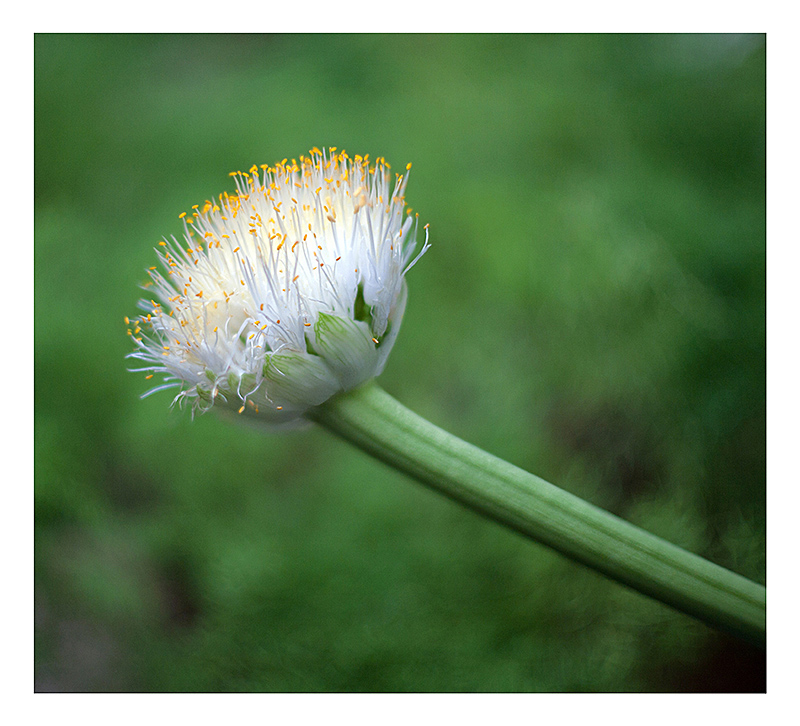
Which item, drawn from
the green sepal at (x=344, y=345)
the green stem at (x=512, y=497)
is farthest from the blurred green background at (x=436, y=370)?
the green sepal at (x=344, y=345)

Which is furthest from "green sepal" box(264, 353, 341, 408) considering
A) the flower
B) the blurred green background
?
the blurred green background

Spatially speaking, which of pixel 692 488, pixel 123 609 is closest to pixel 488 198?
pixel 692 488

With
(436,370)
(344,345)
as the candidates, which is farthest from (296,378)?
(436,370)

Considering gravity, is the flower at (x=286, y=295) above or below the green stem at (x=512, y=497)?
above

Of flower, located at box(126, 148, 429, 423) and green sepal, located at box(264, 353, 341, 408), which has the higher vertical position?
flower, located at box(126, 148, 429, 423)

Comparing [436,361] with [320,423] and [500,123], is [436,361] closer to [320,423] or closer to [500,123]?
[500,123]

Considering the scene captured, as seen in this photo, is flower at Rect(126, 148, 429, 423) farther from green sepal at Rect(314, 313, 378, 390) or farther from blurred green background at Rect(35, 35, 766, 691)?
blurred green background at Rect(35, 35, 766, 691)

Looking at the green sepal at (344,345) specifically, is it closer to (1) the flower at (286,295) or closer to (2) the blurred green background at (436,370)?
(1) the flower at (286,295)
